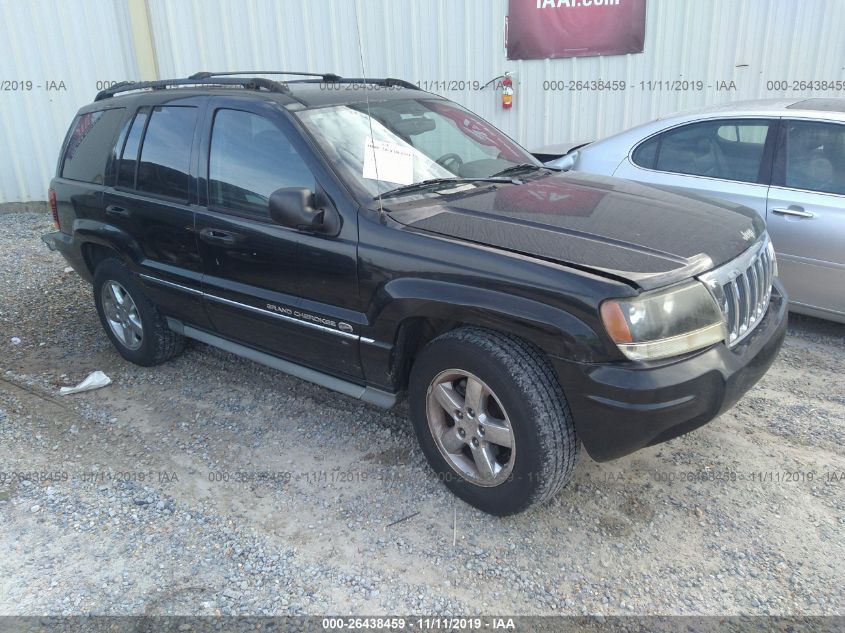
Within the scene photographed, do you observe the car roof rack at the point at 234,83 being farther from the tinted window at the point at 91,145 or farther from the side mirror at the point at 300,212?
the side mirror at the point at 300,212

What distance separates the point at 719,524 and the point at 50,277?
21.6ft

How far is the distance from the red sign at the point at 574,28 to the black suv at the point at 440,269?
4.12m

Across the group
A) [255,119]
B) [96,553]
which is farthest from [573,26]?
[96,553]

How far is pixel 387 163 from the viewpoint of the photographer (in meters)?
3.34

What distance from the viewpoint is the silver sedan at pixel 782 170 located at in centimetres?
440

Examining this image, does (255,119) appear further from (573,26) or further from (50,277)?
(573,26)

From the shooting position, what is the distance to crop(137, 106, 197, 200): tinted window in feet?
12.8

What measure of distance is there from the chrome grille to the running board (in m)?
1.52

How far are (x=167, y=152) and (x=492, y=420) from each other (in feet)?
8.46

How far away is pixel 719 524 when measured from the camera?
2.95 metres

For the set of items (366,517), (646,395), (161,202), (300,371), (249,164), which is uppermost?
(249,164)

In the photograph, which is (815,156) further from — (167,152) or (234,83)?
(167,152)

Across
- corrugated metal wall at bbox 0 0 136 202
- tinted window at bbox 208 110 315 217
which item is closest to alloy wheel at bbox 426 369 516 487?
tinted window at bbox 208 110 315 217

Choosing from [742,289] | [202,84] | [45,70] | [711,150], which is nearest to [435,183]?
[742,289]
